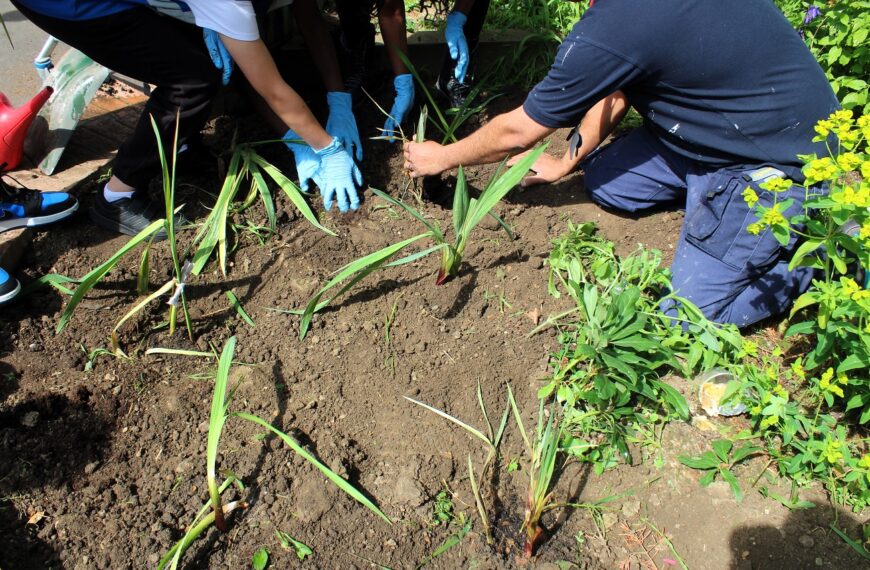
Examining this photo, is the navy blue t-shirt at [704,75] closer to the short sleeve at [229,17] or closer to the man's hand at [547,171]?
the man's hand at [547,171]

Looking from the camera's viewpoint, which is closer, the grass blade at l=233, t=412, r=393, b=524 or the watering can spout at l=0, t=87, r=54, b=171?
the grass blade at l=233, t=412, r=393, b=524

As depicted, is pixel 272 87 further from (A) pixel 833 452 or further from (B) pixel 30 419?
(A) pixel 833 452

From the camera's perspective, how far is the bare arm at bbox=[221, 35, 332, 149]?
1.86 meters

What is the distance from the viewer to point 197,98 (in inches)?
83.4

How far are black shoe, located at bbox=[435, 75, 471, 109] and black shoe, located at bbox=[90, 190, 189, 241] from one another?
138 cm

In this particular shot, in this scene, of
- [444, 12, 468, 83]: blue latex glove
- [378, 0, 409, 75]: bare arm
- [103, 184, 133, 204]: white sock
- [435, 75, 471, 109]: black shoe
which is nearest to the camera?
[103, 184, 133, 204]: white sock

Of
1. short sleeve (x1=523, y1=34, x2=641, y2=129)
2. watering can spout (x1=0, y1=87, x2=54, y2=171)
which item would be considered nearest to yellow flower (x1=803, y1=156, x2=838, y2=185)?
short sleeve (x1=523, y1=34, x2=641, y2=129)

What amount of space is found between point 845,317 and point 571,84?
1024 mm

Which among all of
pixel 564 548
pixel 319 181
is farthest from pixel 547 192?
pixel 564 548

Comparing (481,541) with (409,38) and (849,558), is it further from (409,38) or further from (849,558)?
(409,38)

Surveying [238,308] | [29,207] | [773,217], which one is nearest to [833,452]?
[773,217]

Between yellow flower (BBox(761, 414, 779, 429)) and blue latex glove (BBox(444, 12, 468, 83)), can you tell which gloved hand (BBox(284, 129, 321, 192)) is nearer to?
blue latex glove (BBox(444, 12, 468, 83))

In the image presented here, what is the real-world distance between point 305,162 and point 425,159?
0.50 m

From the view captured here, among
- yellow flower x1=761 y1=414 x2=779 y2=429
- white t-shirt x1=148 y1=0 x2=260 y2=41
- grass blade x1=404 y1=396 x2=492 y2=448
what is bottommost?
grass blade x1=404 y1=396 x2=492 y2=448
